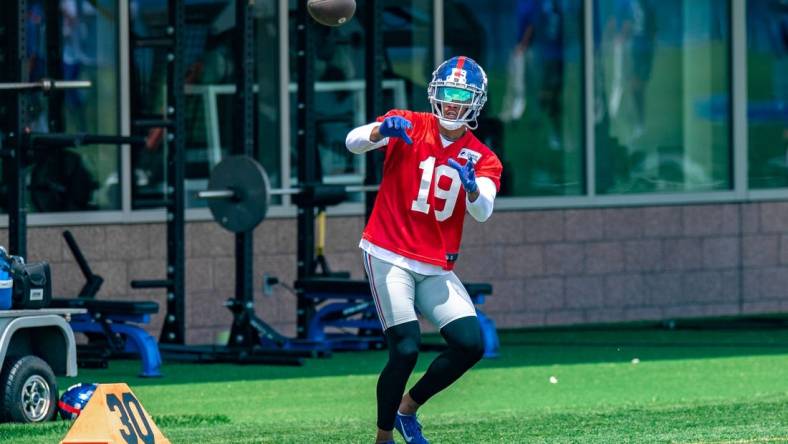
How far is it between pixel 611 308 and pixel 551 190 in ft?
3.93

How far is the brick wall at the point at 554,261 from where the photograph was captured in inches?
564

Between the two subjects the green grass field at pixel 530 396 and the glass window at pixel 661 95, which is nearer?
the green grass field at pixel 530 396

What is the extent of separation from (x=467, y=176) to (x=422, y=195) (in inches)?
13.5

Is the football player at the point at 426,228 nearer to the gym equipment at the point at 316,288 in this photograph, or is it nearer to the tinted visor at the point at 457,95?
the tinted visor at the point at 457,95

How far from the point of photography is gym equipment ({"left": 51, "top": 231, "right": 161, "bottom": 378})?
39.8 ft

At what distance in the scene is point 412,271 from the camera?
26.3 ft

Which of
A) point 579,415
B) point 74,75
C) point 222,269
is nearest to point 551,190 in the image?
point 222,269

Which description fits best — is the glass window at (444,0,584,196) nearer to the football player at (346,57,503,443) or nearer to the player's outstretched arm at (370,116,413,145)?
the football player at (346,57,503,443)

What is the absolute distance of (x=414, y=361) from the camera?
7859 millimetres

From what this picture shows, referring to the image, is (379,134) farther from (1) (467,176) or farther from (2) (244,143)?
(2) (244,143)

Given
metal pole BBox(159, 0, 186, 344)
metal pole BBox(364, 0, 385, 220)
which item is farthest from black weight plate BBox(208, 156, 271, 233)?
metal pole BBox(364, 0, 385, 220)

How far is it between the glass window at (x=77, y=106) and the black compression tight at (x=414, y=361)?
6621 mm

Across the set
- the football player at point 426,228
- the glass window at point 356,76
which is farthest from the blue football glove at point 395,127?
the glass window at point 356,76

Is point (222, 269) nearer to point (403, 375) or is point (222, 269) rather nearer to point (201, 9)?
point (201, 9)
